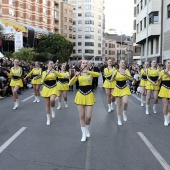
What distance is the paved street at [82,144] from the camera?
17.3 feet

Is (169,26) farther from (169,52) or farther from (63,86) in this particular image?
(63,86)

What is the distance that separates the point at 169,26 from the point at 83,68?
83.8 ft

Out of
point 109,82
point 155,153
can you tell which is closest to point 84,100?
point 155,153

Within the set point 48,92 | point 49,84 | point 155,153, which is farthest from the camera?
point 49,84

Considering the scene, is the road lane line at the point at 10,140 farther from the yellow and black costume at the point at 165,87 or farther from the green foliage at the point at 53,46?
the green foliage at the point at 53,46

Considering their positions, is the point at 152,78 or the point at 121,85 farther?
the point at 152,78

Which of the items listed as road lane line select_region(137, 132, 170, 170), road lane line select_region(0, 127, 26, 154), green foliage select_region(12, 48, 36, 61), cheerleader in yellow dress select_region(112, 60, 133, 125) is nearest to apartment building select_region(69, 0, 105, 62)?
green foliage select_region(12, 48, 36, 61)

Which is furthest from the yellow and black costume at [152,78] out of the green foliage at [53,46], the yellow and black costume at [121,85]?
the green foliage at [53,46]

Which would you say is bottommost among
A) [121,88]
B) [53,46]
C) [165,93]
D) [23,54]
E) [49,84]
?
[165,93]

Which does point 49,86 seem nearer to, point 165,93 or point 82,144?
point 82,144

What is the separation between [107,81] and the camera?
1098 centimetres

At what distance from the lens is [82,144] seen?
654cm

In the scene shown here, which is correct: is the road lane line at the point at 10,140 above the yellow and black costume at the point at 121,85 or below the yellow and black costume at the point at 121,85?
below

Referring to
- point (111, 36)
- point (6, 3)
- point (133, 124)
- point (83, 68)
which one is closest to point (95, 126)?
point (133, 124)
